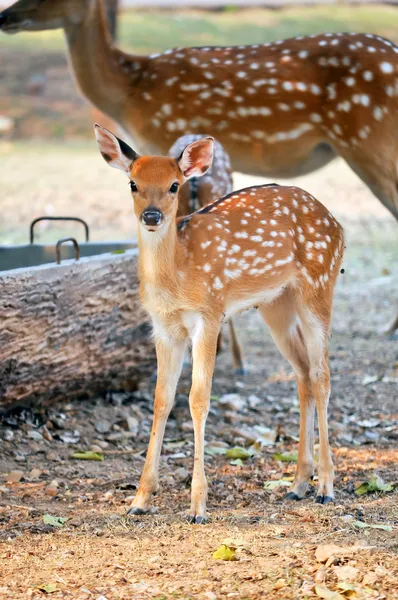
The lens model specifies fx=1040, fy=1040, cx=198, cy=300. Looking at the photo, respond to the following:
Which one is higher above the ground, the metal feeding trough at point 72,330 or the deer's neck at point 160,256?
the deer's neck at point 160,256

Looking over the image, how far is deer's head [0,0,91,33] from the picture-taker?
7926mm

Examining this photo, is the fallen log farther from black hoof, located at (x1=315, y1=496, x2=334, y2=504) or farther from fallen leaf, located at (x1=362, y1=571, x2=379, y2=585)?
fallen leaf, located at (x1=362, y1=571, x2=379, y2=585)

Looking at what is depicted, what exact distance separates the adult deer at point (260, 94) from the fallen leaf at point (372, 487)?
10.8 feet

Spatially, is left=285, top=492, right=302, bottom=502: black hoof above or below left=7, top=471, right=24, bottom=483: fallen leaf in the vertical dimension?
above

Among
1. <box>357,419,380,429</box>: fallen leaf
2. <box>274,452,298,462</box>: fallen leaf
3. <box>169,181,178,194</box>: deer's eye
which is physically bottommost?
<box>357,419,380,429</box>: fallen leaf

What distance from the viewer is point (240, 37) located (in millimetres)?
24188

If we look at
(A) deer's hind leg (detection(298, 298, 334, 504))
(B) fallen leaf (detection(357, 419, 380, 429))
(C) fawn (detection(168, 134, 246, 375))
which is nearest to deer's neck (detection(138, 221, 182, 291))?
(A) deer's hind leg (detection(298, 298, 334, 504))

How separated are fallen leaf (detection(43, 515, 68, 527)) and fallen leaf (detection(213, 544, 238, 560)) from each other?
30.9 inches

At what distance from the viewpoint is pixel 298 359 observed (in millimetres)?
5109

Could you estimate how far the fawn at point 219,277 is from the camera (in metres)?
4.57

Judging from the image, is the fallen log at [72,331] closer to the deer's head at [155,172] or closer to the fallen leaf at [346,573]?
the deer's head at [155,172]

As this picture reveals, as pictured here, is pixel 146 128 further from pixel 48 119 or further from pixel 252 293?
pixel 48 119

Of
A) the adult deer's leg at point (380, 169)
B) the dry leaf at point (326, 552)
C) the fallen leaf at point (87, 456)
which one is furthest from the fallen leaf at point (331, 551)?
the adult deer's leg at point (380, 169)

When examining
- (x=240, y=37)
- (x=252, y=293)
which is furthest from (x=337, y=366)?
(x=240, y=37)
